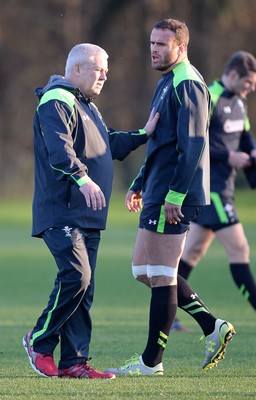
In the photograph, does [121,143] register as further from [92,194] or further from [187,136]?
[92,194]

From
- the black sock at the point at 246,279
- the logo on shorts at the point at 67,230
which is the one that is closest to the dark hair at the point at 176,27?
the logo on shorts at the point at 67,230

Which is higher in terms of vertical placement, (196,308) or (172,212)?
(172,212)

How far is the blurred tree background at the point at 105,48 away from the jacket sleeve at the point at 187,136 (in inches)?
1387

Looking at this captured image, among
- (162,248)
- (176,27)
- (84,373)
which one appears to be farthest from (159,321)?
(176,27)

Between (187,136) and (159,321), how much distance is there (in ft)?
4.22

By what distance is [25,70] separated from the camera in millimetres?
46031

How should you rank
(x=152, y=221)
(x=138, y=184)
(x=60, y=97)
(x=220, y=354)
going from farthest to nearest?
(x=138, y=184)
(x=220, y=354)
(x=152, y=221)
(x=60, y=97)

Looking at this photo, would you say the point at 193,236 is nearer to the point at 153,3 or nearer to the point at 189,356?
the point at 189,356

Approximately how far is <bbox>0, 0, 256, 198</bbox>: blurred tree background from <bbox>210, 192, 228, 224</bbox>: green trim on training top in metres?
32.4

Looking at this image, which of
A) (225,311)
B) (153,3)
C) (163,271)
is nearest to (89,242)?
(163,271)

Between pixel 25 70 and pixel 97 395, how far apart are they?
4013 cm

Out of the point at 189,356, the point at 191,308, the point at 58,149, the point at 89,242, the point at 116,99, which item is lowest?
the point at 116,99

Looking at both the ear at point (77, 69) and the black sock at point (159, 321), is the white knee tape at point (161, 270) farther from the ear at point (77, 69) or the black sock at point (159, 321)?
the ear at point (77, 69)

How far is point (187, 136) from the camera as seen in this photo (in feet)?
24.2
